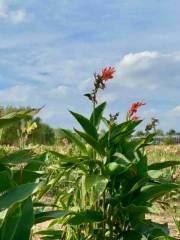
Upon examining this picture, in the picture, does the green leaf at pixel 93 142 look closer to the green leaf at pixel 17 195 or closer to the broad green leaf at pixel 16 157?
the broad green leaf at pixel 16 157

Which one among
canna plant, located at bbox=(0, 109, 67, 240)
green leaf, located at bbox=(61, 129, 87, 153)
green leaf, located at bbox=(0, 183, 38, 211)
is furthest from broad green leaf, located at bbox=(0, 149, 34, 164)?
green leaf, located at bbox=(61, 129, 87, 153)

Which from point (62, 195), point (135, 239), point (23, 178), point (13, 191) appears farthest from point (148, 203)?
point (13, 191)

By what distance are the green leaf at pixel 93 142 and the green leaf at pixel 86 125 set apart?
0.04 meters

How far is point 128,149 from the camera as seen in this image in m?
3.07

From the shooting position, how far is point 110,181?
2.96m

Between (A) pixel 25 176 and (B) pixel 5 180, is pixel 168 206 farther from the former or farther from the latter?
(B) pixel 5 180

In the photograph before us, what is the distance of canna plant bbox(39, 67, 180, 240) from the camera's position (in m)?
2.85

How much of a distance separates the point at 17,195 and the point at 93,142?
1.08m

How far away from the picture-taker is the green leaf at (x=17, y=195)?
5.84 feet

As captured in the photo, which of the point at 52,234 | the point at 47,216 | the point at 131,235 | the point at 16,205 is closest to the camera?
the point at 16,205

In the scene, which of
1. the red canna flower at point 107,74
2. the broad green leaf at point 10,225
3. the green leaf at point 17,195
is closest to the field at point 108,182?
the red canna flower at point 107,74

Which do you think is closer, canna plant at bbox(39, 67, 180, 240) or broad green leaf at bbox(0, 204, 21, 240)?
broad green leaf at bbox(0, 204, 21, 240)

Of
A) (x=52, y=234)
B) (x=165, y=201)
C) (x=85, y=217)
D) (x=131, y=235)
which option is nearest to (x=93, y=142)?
(x=85, y=217)

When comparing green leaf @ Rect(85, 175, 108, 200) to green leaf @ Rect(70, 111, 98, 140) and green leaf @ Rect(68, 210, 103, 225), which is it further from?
green leaf @ Rect(70, 111, 98, 140)
